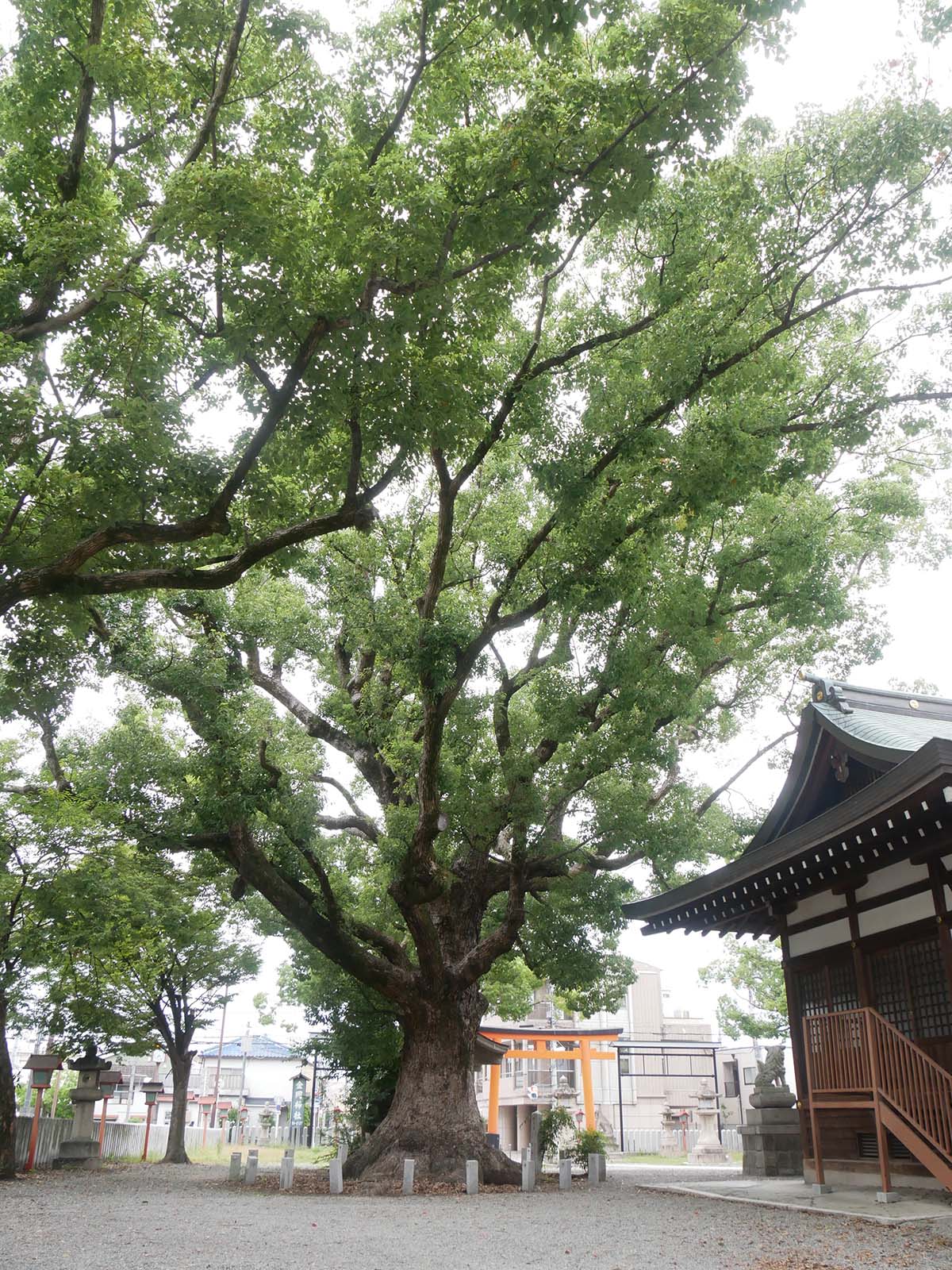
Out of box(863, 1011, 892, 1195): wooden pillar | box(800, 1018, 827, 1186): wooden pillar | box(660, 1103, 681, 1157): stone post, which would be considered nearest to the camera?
box(863, 1011, 892, 1195): wooden pillar

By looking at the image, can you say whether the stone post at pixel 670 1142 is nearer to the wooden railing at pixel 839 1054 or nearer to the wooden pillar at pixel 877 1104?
the wooden railing at pixel 839 1054

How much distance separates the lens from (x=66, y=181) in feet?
21.6

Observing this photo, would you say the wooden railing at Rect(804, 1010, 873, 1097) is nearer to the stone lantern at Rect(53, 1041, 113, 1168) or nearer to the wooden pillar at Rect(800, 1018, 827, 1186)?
the wooden pillar at Rect(800, 1018, 827, 1186)

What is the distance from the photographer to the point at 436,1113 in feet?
41.4

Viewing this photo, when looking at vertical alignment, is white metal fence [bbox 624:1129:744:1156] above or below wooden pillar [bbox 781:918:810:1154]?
below

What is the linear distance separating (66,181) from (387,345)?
264 cm

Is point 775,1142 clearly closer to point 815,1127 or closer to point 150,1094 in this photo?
point 815,1127

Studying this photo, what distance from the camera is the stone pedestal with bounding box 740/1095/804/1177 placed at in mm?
12195

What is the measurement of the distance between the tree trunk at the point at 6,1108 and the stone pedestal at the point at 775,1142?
421 inches

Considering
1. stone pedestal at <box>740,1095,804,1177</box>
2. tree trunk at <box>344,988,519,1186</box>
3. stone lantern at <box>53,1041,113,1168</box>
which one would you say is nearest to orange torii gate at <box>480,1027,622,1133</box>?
stone lantern at <box>53,1041,113,1168</box>

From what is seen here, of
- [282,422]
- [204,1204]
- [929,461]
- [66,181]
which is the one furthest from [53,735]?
[929,461]

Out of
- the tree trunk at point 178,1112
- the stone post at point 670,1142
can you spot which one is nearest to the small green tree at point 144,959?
the tree trunk at point 178,1112

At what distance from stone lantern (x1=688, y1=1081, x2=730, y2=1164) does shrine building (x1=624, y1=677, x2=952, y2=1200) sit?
14230 mm

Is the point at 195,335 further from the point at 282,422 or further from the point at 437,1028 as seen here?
the point at 437,1028
